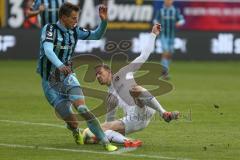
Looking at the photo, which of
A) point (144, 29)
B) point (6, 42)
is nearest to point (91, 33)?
point (6, 42)

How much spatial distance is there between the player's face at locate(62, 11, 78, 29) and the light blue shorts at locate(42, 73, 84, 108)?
2.42 feet

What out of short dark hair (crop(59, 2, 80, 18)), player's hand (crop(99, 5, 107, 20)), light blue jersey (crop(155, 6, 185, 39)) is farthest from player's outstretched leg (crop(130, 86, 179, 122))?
light blue jersey (crop(155, 6, 185, 39))

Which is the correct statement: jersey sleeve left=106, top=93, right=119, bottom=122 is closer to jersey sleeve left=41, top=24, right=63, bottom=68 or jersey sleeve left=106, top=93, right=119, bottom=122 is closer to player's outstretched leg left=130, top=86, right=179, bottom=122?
player's outstretched leg left=130, top=86, right=179, bottom=122

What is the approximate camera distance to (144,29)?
106 ft

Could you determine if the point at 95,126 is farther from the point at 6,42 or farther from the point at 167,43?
the point at 6,42

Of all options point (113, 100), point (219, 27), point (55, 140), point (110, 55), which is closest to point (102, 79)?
point (113, 100)

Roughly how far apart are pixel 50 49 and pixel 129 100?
1.55 m

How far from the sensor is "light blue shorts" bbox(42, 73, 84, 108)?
12.3 metres

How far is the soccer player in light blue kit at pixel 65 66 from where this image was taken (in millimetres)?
11812

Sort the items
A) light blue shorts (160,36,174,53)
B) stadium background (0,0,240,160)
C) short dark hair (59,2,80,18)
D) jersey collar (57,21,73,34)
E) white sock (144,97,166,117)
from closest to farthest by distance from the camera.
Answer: short dark hair (59,2,80,18) < stadium background (0,0,240,160) < jersey collar (57,21,73,34) < white sock (144,97,166,117) < light blue shorts (160,36,174,53)

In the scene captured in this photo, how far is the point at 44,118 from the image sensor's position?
52.4 feet

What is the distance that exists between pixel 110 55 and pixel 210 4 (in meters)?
4.99

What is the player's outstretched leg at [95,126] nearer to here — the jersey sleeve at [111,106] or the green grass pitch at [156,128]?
the green grass pitch at [156,128]

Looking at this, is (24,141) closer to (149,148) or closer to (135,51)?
(149,148)
